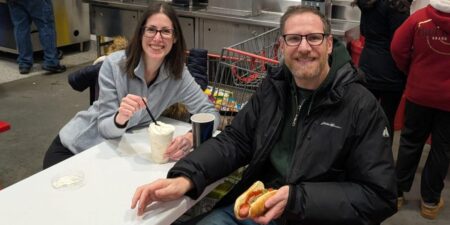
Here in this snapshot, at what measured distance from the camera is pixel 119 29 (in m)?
4.73

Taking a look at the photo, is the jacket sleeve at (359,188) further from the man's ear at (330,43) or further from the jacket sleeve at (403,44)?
the jacket sleeve at (403,44)

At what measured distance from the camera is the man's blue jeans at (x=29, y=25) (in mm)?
4906

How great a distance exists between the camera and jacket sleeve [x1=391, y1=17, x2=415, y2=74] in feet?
8.16

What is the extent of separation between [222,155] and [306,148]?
Result: 1.02ft

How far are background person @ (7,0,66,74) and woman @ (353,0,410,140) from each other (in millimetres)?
3494

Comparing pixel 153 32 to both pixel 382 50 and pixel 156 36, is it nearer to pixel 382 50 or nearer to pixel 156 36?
pixel 156 36

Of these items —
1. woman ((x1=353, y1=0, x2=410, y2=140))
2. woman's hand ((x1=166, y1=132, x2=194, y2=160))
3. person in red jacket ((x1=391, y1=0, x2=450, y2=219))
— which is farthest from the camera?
woman ((x1=353, y1=0, x2=410, y2=140))

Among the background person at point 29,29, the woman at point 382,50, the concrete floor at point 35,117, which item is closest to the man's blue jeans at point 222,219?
the concrete floor at point 35,117

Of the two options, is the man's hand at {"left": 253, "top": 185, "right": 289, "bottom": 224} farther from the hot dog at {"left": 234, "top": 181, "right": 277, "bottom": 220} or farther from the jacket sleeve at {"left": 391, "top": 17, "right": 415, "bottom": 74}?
the jacket sleeve at {"left": 391, "top": 17, "right": 415, "bottom": 74}

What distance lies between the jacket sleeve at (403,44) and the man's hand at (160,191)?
1.55 meters

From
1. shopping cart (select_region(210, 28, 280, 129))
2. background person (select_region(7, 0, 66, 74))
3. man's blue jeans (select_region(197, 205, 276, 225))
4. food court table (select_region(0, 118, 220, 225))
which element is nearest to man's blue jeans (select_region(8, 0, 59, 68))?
background person (select_region(7, 0, 66, 74))

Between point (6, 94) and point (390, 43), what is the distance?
3496mm

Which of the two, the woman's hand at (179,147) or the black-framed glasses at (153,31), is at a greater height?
the black-framed glasses at (153,31)

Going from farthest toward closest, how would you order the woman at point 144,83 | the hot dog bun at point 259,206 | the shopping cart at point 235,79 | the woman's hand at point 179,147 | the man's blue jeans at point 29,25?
the man's blue jeans at point 29,25, the shopping cart at point 235,79, the woman at point 144,83, the woman's hand at point 179,147, the hot dog bun at point 259,206
